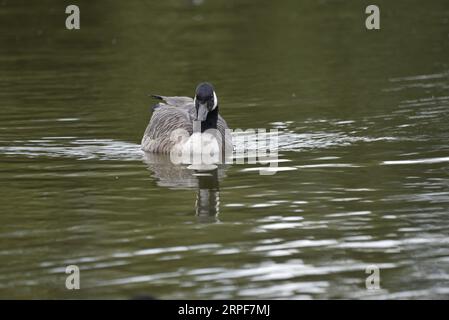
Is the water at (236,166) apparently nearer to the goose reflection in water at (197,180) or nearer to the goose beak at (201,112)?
the goose reflection in water at (197,180)

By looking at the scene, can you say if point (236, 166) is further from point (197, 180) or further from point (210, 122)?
point (210, 122)

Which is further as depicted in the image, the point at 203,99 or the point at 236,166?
the point at 203,99

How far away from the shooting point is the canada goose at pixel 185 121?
14742mm

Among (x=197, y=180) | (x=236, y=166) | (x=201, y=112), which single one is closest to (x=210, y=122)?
(x=201, y=112)

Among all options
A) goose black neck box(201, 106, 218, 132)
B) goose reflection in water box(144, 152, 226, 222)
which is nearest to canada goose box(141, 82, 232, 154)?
goose black neck box(201, 106, 218, 132)

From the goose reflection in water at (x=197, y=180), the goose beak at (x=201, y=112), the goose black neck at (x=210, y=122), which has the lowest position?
the goose reflection in water at (x=197, y=180)

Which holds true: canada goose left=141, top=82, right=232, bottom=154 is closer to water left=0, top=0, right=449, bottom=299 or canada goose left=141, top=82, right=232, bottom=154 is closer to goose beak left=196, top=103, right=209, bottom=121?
goose beak left=196, top=103, right=209, bottom=121

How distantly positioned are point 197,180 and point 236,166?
89 centimetres

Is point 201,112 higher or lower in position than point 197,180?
higher

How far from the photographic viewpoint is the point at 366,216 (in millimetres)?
11109

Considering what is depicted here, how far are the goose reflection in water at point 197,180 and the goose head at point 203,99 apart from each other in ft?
2.45

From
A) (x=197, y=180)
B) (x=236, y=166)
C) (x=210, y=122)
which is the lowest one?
(x=197, y=180)

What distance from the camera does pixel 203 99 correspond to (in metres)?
14.7

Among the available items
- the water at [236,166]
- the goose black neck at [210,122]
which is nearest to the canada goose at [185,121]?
the goose black neck at [210,122]
